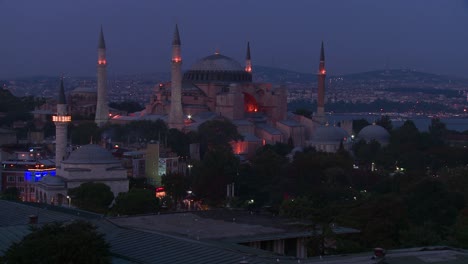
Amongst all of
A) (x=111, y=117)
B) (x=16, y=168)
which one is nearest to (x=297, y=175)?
(x=16, y=168)

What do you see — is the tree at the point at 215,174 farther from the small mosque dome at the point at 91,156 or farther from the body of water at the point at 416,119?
the body of water at the point at 416,119

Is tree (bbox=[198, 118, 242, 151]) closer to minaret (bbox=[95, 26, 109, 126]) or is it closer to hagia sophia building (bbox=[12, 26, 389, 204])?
hagia sophia building (bbox=[12, 26, 389, 204])

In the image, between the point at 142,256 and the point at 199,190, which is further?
the point at 199,190

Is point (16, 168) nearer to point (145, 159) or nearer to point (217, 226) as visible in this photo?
point (145, 159)

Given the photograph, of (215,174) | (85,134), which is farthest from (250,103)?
(215,174)

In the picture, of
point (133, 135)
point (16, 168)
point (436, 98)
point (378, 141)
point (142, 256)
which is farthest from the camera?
point (436, 98)

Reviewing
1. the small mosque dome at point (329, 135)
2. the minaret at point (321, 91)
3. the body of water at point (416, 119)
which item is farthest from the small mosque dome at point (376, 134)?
the body of water at point (416, 119)

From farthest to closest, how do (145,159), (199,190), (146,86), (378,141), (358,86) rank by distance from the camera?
(358,86)
(146,86)
(378,141)
(145,159)
(199,190)

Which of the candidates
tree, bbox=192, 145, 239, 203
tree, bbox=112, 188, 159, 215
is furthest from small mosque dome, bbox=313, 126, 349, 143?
tree, bbox=112, 188, 159, 215
